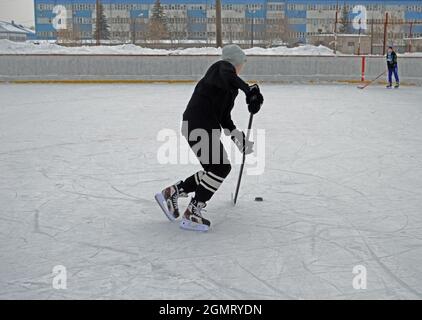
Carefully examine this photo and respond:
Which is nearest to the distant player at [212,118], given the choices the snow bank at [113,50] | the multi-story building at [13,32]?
the snow bank at [113,50]

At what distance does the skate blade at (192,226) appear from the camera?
3869 mm

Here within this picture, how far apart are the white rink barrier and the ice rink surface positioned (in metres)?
8.50

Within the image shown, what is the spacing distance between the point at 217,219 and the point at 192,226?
0.33 metres

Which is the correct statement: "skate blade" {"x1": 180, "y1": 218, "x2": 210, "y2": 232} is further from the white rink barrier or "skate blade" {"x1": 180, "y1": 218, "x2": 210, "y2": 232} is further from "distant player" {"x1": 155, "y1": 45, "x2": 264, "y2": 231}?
the white rink barrier

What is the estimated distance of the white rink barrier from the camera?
1689cm

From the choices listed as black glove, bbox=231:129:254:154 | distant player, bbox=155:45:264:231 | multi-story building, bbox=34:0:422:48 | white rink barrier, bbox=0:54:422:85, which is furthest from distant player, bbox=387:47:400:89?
multi-story building, bbox=34:0:422:48

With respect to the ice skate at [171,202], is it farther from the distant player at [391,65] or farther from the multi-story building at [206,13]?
the multi-story building at [206,13]

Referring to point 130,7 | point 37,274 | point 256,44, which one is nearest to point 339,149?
point 37,274

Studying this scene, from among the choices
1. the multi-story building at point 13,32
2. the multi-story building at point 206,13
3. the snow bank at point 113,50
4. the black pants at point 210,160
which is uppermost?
the multi-story building at point 206,13

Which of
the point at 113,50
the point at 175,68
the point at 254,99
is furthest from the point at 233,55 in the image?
the point at 113,50

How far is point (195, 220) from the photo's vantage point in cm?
388

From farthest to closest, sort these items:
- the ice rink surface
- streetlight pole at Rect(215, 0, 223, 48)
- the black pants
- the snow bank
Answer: streetlight pole at Rect(215, 0, 223, 48) < the snow bank < the black pants < the ice rink surface

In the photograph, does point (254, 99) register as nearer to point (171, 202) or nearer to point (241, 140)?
point (241, 140)
